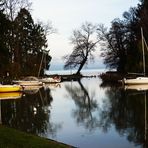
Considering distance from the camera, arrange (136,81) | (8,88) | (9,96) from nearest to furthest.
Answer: (9,96)
(8,88)
(136,81)

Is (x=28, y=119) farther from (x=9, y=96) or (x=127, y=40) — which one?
(x=127, y=40)

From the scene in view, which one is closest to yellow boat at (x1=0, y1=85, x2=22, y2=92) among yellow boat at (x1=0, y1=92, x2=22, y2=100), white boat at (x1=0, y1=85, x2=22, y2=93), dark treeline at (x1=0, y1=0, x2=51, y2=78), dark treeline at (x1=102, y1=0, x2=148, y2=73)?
white boat at (x1=0, y1=85, x2=22, y2=93)

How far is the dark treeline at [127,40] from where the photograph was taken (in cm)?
7325

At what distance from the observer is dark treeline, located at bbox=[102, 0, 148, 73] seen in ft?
240

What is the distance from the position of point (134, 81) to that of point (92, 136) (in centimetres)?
4456

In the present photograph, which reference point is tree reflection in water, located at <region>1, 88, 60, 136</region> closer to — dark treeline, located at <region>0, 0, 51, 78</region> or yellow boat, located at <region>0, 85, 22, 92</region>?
yellow boat, located at <region>0, 85, 22, 92</region>

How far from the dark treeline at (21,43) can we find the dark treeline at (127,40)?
15.1 m

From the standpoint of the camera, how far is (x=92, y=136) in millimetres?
18953

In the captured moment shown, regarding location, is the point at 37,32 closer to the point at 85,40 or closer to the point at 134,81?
the point at 85,40

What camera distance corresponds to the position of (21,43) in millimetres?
87062

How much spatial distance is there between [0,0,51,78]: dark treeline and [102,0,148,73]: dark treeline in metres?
15.1

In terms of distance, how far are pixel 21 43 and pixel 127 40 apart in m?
22.3

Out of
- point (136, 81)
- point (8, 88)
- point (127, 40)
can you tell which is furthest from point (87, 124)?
point (127, 40)

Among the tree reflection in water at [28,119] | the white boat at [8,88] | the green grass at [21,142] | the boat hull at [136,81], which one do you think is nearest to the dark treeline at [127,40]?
the boat hull at [136,81]
